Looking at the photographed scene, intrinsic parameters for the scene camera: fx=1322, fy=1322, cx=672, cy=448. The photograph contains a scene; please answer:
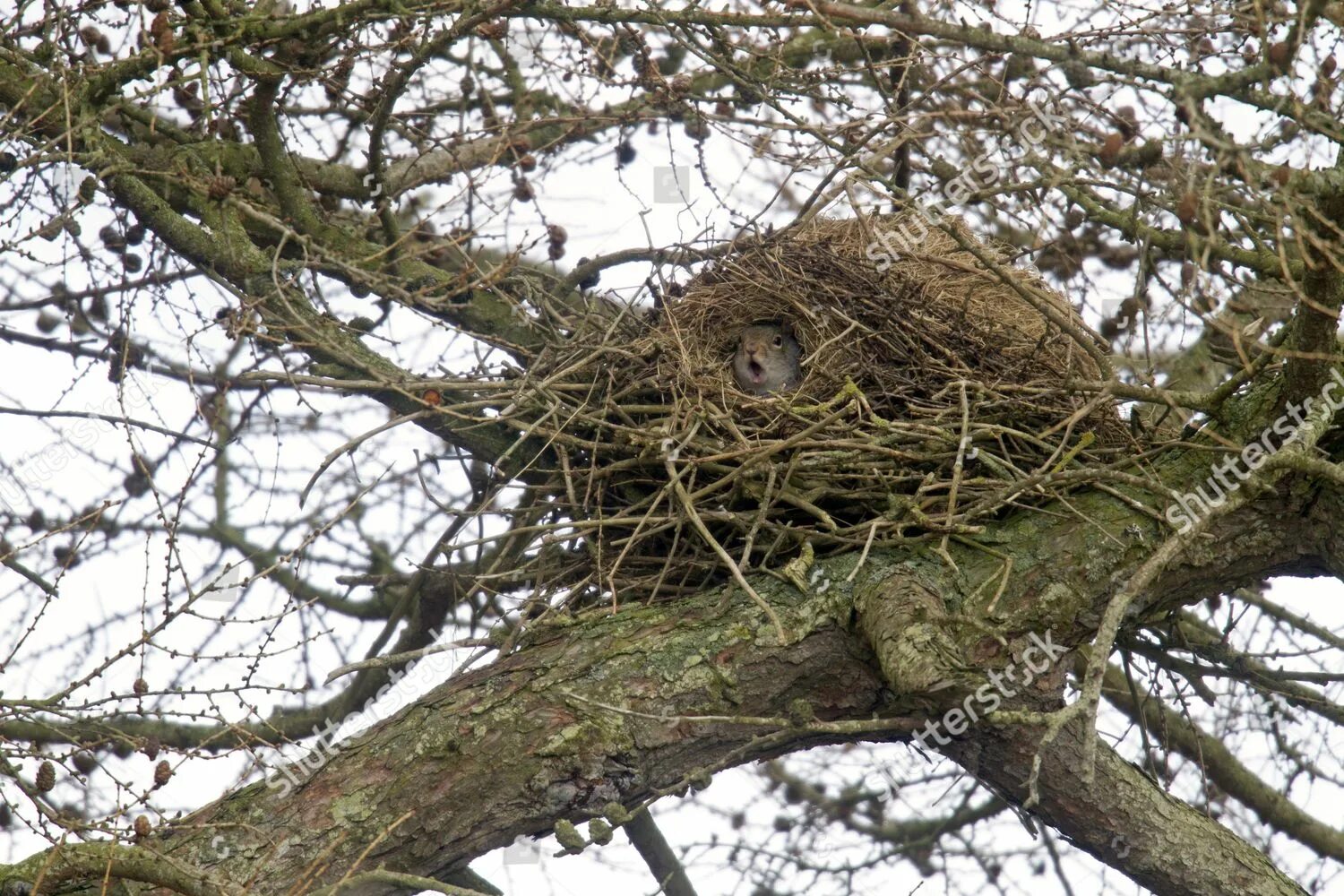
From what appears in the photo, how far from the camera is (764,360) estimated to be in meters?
4.63

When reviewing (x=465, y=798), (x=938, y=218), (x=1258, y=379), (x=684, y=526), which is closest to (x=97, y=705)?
(x=465, y=798)

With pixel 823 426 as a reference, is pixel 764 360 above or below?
above

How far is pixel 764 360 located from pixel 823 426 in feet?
4.17

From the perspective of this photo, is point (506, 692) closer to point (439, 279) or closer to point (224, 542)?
point (439, 279)

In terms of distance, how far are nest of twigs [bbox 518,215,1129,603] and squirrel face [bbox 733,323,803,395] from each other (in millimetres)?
163

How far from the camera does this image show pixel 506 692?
10.7 ft

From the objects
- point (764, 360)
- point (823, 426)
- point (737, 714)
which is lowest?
point (737, 714)

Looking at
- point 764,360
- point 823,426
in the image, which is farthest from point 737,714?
point 764,360

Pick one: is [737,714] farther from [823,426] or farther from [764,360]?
[764,360]

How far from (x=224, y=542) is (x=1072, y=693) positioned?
3824mm

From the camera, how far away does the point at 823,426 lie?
11.1 ft

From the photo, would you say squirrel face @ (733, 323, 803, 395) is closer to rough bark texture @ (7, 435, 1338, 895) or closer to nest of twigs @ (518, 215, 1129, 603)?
nest of twigs @ (518, 215, 1129, 603)

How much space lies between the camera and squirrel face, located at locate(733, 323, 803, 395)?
4613mm

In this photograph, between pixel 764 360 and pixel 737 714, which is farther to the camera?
pixel 764 360
